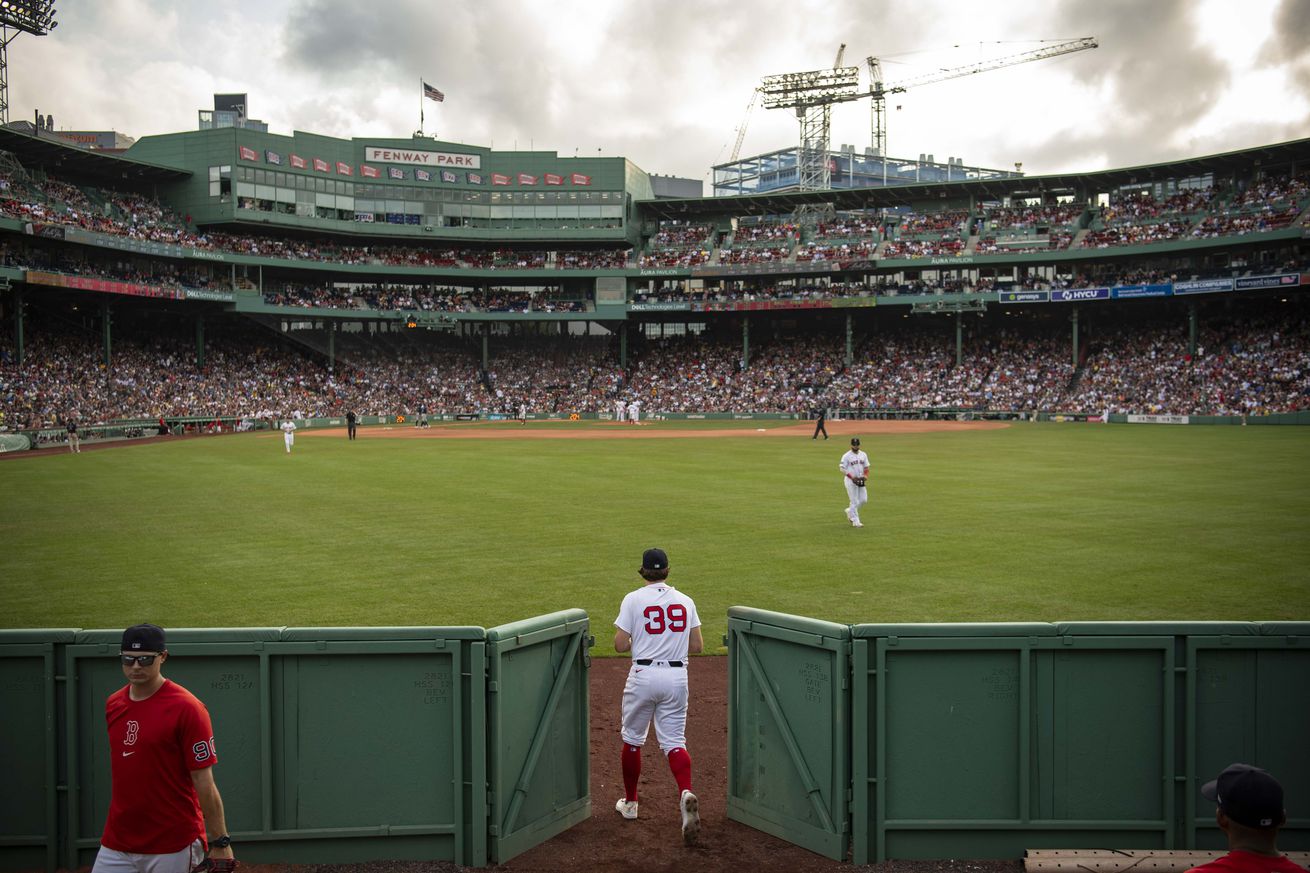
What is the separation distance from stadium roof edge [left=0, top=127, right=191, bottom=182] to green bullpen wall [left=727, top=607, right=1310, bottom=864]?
68.7 metres

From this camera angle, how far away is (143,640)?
4.51 meters

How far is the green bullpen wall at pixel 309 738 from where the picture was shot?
5.80 meters

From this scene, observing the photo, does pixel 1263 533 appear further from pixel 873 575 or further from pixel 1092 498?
pixel 873 575

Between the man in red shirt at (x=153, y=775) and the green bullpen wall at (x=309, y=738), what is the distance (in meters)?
1.18

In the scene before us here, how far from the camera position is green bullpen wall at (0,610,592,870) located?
228 inches

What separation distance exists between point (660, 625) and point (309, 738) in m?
2.51

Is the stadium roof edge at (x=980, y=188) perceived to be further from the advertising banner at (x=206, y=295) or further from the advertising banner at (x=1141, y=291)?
the advertising banner at (x=206, y=295)

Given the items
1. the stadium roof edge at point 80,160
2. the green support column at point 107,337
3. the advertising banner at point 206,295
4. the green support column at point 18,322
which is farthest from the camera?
the advertising banner at point 206,295

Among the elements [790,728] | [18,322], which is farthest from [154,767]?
[18,322]

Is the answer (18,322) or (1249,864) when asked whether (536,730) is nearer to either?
(1249,864)

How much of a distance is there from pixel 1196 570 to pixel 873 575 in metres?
4.99

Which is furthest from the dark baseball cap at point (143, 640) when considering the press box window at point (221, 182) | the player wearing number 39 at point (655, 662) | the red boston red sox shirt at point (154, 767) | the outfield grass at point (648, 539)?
the press box window at point (221, 182)

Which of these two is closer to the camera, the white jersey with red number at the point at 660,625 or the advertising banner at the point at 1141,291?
the white jersey with red number at the point at 660,625

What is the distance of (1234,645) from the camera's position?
5828 mm
